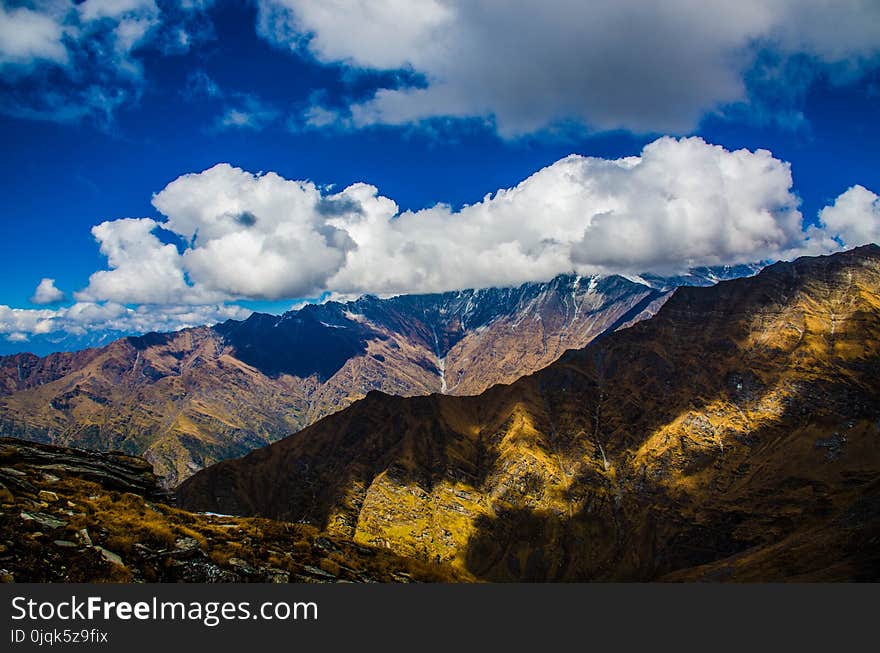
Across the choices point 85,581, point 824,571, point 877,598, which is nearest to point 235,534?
point 85,581

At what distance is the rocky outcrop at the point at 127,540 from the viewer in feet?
80.5

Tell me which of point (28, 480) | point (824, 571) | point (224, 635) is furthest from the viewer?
point (824, 571)

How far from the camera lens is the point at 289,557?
3269 cm

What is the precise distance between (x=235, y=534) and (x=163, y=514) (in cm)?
524

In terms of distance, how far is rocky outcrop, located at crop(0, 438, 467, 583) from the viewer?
24547mm

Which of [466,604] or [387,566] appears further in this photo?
[387,566]

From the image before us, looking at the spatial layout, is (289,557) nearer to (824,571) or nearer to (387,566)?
(387,566)

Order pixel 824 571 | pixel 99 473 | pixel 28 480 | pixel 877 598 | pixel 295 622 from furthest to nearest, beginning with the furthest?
pixel 824 571 < pixel 99 473 < pixel 28 480 < pixel 877 598 < pixel 295 622

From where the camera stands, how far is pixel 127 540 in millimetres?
27391

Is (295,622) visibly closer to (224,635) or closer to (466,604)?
Answer: (224,635)

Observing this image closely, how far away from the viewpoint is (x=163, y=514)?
1356 inches

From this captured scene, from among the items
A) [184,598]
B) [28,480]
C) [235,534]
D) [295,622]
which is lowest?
[295,622]

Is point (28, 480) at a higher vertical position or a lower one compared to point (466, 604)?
higher

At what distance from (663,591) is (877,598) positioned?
33.0ft
